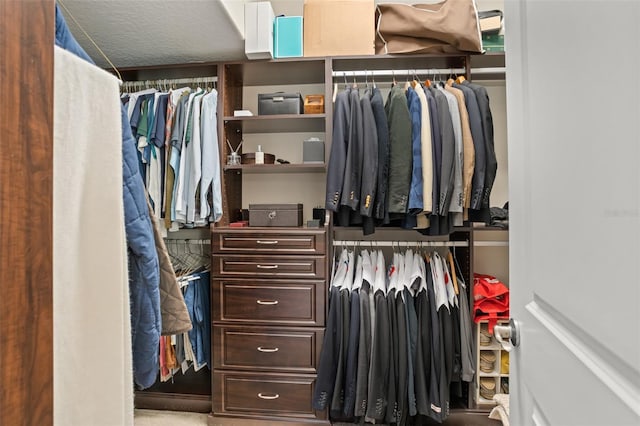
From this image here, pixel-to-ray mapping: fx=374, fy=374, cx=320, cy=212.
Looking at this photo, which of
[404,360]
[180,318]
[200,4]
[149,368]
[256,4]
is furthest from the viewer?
[256,4]

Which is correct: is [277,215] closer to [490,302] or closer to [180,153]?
[180,153]

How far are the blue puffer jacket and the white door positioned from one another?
89cm

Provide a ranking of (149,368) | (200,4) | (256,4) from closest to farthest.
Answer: (149,368) < (200,4) < (256,4)

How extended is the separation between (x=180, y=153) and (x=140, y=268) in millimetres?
1317

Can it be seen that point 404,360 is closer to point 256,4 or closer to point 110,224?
point 110,224

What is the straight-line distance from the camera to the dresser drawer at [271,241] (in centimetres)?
209

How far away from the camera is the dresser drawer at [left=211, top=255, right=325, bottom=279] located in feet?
6.83

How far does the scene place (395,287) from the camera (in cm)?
202

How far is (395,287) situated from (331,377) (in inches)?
23.1

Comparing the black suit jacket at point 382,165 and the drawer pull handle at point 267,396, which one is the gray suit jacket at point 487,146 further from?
the drawer pull handle at point 267,396

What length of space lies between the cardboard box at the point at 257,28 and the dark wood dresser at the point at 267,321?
1015 mm

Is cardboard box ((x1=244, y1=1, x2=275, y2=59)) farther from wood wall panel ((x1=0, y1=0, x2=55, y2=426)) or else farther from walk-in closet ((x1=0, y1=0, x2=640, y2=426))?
wood wall panel ((x1=0, y1=0, x2=55, y2=426))

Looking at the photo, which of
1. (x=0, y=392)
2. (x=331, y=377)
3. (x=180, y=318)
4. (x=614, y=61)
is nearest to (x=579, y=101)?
(x=614, y=61)

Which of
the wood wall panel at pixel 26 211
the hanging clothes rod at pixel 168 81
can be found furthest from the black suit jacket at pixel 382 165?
the wood wall panel at pixel 26 211
